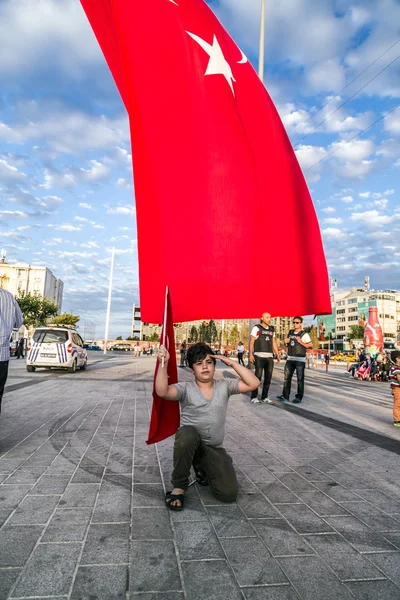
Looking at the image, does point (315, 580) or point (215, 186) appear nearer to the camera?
→ point (315, 580)

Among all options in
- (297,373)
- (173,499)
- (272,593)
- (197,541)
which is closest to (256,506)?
(173,499)

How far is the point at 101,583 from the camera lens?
2004 mm

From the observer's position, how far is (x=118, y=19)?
328 centimetres

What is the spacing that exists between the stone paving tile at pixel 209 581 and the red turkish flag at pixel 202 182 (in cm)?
153

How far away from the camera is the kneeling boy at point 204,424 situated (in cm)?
314

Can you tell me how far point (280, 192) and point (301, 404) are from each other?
622 cm

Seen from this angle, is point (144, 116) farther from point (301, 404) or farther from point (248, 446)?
point (301, 404)

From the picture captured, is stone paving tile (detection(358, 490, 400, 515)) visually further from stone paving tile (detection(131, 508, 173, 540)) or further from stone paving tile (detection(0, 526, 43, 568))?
stone paving tile (detection(0, 526, 43, 568))

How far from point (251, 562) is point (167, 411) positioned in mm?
1222

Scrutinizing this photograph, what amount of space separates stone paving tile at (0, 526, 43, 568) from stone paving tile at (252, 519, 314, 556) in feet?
4.33

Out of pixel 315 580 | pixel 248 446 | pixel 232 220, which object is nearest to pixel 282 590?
pixel 315 580

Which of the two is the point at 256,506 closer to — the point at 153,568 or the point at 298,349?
the point at 153,568

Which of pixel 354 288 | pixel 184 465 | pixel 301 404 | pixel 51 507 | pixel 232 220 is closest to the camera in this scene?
pixel 51 507

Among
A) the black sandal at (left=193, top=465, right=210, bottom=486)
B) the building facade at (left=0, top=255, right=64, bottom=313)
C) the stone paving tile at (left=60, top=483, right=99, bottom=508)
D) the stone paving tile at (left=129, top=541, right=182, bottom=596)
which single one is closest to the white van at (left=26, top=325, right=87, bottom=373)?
the stone paving tile at (left=60, top=483, right=99, bottom=508)
